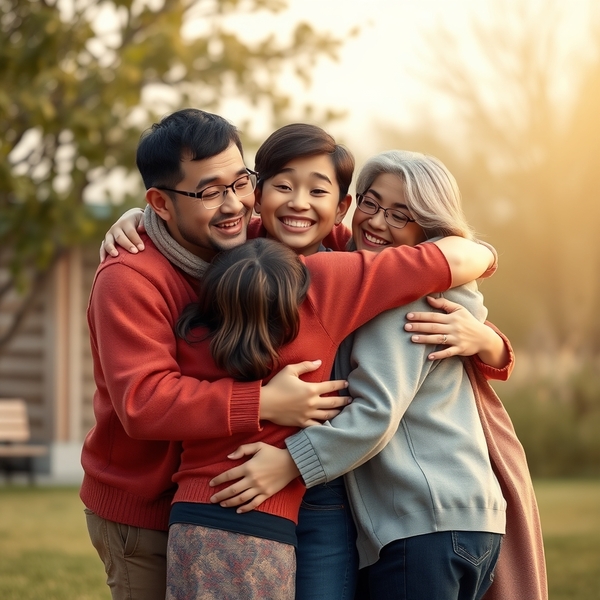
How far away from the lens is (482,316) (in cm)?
276

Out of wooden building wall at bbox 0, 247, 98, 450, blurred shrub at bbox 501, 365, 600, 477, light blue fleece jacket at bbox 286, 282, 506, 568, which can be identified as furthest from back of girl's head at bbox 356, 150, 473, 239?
blurred shrub at bbox 501, 365, 600, 477

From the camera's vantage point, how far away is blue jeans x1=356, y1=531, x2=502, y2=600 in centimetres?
243

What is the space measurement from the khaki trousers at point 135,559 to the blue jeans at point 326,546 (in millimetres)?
422

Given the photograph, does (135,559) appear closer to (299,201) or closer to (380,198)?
(299,201)

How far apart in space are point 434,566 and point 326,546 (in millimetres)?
288

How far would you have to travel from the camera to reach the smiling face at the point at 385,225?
2760 mm

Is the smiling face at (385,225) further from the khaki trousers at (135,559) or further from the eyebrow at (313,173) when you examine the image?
the khaki trousers at (135,559)

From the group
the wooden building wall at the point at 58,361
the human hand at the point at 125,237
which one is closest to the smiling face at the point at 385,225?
the human hand at the point at 125,237

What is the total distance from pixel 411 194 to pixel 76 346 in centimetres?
1011

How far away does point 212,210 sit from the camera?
2.66 m

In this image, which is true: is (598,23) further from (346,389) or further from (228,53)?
(346,389)

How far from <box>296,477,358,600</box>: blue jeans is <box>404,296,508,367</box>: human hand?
0.45 metres

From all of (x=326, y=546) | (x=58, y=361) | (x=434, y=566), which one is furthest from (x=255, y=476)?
(x=58, y=361)

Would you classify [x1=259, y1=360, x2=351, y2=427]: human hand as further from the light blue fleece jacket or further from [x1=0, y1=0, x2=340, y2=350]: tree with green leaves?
[x1=0, y1=0, x2=340, y2=350]: tree with green leaves
